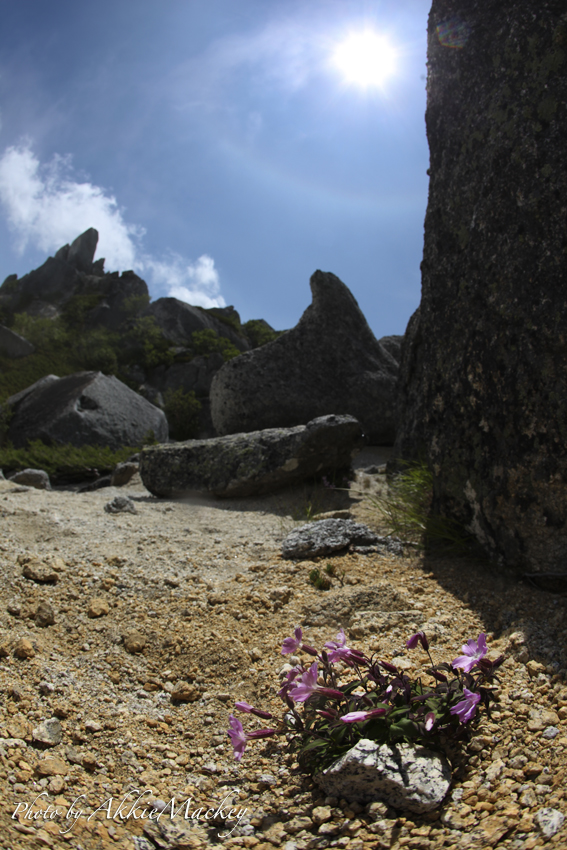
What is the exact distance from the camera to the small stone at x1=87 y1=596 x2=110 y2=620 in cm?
290

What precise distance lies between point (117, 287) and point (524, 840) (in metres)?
49.8

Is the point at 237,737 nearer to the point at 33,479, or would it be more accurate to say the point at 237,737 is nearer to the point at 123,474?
the point at 123,474

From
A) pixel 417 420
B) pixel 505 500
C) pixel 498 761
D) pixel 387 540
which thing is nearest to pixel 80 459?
pixel 417 420

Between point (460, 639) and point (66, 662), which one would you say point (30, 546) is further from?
→ point (460, 639)

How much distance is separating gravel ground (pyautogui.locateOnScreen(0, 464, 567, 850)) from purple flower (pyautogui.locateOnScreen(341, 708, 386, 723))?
0.84 feet

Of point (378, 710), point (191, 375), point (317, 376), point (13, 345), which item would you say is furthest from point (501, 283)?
point (13, 345)

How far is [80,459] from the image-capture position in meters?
10.0

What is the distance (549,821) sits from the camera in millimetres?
1416

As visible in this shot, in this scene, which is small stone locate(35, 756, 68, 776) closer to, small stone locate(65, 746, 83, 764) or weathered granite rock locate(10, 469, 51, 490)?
small stone locate(65, 746, 83, 764)

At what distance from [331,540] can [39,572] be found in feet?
6.88

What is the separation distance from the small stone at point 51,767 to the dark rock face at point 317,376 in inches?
294

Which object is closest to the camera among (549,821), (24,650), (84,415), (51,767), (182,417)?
(549,821)

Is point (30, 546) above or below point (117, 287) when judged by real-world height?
below

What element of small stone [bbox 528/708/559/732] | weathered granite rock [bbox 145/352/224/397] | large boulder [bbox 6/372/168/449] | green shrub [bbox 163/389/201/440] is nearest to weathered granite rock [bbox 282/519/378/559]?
small stone [bbox 528/708/559/732]
